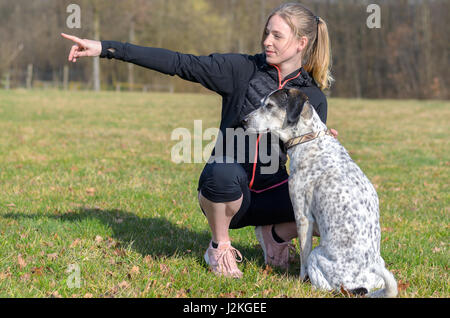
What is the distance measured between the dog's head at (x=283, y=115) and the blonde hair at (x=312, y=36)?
0.63 m

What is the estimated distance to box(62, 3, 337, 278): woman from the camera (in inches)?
160

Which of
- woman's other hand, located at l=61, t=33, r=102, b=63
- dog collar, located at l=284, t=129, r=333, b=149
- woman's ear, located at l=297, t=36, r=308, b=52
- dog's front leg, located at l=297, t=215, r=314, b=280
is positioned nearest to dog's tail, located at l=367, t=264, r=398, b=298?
dog's front leg, located at l=297, t=215, r=314, b=280

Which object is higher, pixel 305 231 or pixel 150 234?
pixel 305 231

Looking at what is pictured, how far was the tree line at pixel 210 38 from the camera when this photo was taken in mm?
39812

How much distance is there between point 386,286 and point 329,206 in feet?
2.11

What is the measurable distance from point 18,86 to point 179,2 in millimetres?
18467

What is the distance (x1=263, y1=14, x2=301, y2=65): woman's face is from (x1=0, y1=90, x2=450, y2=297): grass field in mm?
1855

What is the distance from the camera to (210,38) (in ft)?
162

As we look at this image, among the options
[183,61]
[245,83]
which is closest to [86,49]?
[183,61]

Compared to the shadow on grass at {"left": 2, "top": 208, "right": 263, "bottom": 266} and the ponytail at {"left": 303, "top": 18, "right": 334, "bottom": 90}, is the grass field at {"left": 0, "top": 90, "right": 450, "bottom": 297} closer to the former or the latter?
the shadow on grass at {"left": 2, "top": 208, "right": 263, "bottom": 266}

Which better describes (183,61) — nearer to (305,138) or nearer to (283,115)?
(283,115)

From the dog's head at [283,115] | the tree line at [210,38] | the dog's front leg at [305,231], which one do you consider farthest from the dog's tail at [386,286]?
the tree line at [210,38]
